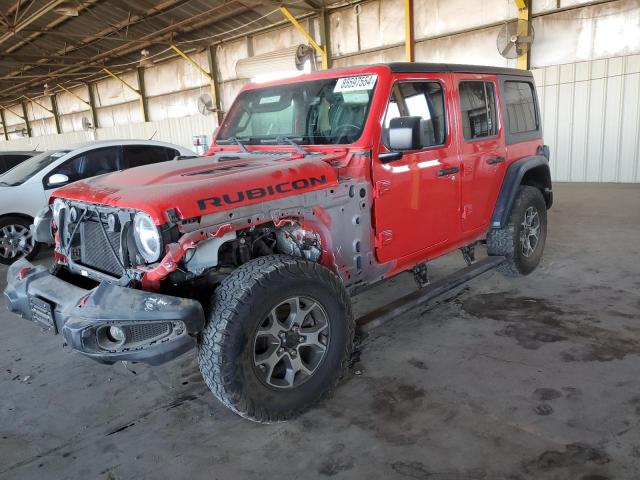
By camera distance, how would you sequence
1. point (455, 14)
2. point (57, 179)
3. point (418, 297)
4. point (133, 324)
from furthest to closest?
1. point (455, 14)
2. point (57, 179)
3. point (418, 297)
4. point (133, 324)

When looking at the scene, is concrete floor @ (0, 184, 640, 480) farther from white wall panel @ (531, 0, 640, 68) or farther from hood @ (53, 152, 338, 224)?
white wall panel @ (531, 0, 640, 68)

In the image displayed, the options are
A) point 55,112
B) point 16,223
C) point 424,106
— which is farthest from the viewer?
point 55,112

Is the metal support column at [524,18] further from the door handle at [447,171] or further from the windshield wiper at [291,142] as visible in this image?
the windshield wiper at [291,142]

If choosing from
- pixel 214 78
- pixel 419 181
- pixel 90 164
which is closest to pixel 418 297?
pixel 419 181

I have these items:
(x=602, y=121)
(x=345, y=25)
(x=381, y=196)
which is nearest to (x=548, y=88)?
(x=602, y=121)

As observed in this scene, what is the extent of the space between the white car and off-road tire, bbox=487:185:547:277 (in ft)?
16.9

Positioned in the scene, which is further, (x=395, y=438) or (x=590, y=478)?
(x=395, y=438)

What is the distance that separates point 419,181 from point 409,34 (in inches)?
352

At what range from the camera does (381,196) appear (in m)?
3.11

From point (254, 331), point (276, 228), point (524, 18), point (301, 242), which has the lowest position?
point (254, 331)

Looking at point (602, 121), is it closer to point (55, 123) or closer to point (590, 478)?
point (590, 478)

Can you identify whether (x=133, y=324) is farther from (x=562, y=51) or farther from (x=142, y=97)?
(x=142, y=97)

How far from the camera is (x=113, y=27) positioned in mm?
14648

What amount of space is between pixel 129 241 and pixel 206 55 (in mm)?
15366
